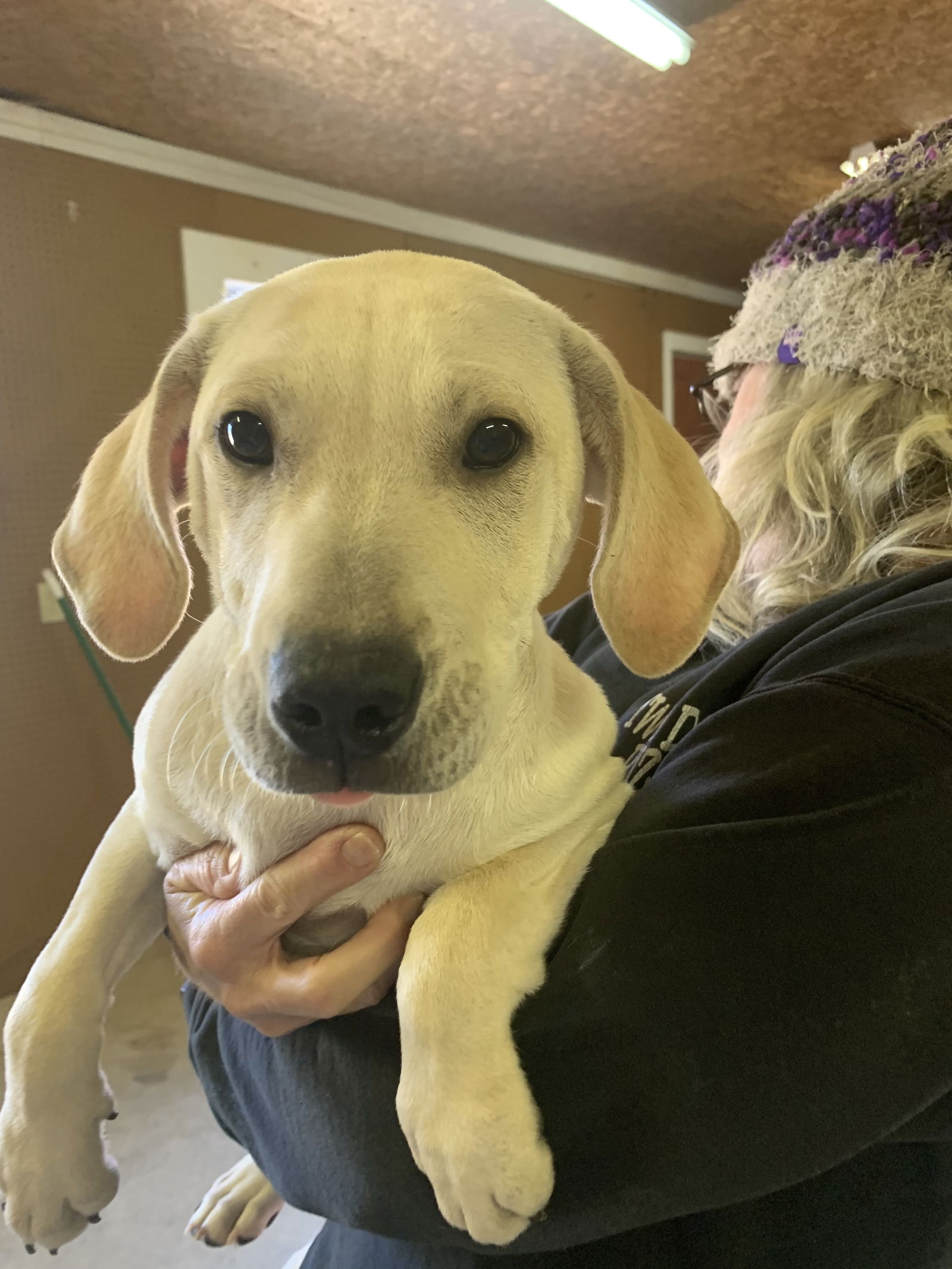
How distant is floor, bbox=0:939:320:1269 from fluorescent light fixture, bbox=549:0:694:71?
379 cm

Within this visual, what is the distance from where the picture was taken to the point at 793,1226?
3.44 feet

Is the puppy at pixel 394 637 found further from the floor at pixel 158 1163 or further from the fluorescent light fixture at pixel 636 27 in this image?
the fluorescent light fixture at pixel 636 27

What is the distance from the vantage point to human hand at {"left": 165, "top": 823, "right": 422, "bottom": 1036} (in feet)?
3.64

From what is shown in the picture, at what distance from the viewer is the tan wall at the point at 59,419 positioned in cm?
349

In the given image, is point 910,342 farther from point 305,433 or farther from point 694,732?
point 305,433

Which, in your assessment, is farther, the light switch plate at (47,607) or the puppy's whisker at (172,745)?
the light switch plate at (47,607)

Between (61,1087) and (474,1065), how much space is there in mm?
696

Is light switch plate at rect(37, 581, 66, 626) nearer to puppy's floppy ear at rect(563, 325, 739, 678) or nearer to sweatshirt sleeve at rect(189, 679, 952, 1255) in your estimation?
puppy's floppy ear at rect(563, 325, 739, 678)

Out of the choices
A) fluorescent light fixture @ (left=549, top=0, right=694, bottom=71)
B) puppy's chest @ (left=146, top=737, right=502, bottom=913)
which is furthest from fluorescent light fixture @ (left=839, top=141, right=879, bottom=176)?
puppy's chest @ (left=146, top=737, right=502, bottom=913)

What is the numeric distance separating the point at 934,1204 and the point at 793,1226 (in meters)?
0.17

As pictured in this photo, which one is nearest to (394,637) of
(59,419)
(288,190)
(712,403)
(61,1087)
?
(61,1087)

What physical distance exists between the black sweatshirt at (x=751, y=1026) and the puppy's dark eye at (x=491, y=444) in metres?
0.47

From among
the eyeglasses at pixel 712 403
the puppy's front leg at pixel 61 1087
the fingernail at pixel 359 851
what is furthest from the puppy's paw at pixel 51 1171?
the eyeglasses at pixel 712 403

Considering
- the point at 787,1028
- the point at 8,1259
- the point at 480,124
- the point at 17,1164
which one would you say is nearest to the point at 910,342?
the point at 787,1028
